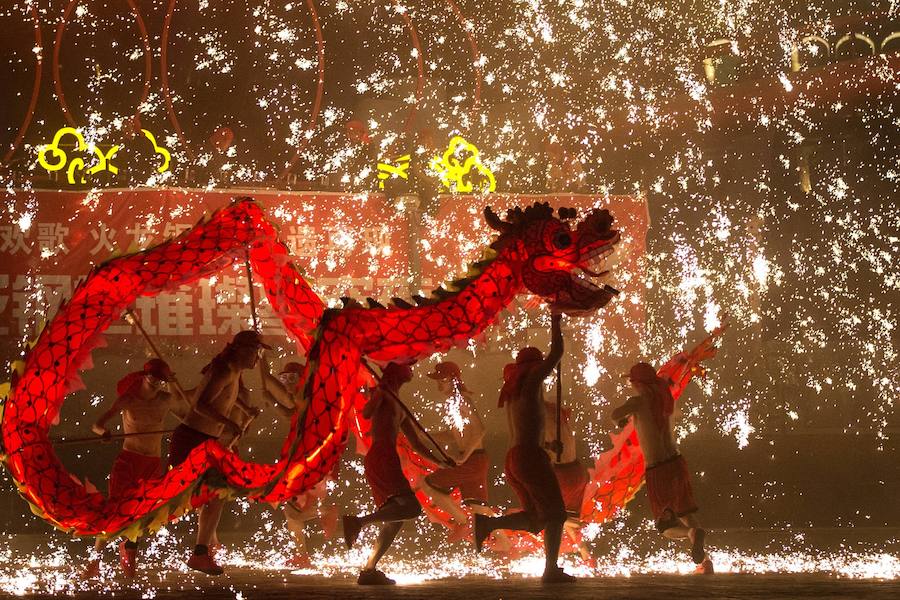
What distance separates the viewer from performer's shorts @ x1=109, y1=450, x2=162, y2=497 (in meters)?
7.60

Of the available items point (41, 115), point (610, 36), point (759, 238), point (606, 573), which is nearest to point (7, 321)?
point (41, 115)

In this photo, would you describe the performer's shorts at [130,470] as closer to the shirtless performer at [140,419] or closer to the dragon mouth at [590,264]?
the shirtless performer at [140,419]

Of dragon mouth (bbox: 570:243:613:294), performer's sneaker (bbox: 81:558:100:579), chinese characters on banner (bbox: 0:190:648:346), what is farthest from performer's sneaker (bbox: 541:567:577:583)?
chinese characters on banner (bbox: 0:190:648:346)

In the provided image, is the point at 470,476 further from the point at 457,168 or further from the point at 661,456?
the point at 457,168

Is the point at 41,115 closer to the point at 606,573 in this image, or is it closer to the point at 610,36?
the point at 610,36

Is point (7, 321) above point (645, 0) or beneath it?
beneath

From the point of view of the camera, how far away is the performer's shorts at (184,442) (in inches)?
281

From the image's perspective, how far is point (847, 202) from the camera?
18.2 meters

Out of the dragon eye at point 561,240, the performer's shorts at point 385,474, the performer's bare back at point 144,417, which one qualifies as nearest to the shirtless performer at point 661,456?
the performer's shorts at point 385,474

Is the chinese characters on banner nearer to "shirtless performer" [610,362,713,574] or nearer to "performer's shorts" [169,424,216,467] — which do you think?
"performer's shorts" [169,424,216,467]

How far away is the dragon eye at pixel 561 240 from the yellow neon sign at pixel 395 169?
6471 mm

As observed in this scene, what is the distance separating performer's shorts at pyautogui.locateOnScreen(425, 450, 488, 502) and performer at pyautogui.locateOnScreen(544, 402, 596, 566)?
586mm

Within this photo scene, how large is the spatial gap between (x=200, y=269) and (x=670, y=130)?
10.6 m

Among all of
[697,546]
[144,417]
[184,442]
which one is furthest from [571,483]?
[144,417]
